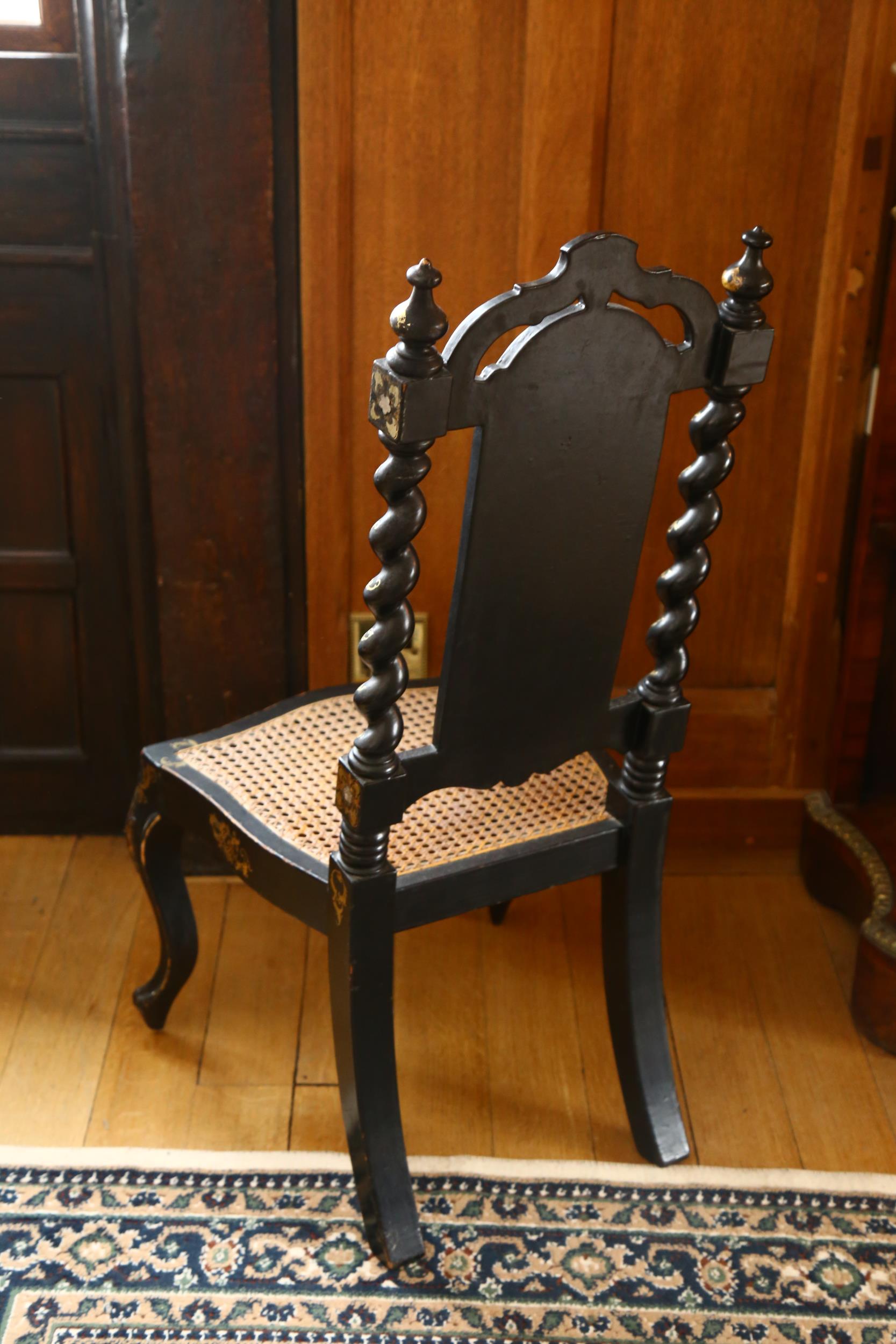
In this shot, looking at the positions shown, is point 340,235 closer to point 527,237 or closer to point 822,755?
point 527,237

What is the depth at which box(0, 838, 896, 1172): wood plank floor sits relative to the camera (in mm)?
1801

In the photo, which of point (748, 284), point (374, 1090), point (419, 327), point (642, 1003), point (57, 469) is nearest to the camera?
point (419, 327)

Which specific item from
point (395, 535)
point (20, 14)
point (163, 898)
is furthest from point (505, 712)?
point (20, 14)

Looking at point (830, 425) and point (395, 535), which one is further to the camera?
point (830, 425)

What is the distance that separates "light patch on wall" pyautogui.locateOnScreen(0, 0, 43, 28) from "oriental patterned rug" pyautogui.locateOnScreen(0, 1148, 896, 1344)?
1.51 meters

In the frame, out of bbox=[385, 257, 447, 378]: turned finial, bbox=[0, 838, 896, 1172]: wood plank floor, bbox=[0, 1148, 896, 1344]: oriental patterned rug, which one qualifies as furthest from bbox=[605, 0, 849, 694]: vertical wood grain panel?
bbox=[0, 1148, 896, 1344]: oriental patterned rug

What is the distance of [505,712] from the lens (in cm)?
144

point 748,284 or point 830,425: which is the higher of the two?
point 748,284

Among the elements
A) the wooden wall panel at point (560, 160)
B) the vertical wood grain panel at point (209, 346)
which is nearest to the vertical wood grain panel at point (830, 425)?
the wooden wall panel at point (560, 160)

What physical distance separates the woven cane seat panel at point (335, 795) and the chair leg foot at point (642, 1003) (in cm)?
10

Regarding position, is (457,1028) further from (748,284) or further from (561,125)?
(561,125)

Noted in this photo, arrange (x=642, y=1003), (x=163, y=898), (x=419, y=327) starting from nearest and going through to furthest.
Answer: (x=419, y=327) < (x=642, y=1003) < (x=163, y=898)

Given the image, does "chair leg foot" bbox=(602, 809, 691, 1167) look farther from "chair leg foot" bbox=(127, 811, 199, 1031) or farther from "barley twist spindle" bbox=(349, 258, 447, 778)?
"chair leg foot" bbox=(127, 811, 199, 1031)

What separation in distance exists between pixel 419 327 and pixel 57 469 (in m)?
1.10
